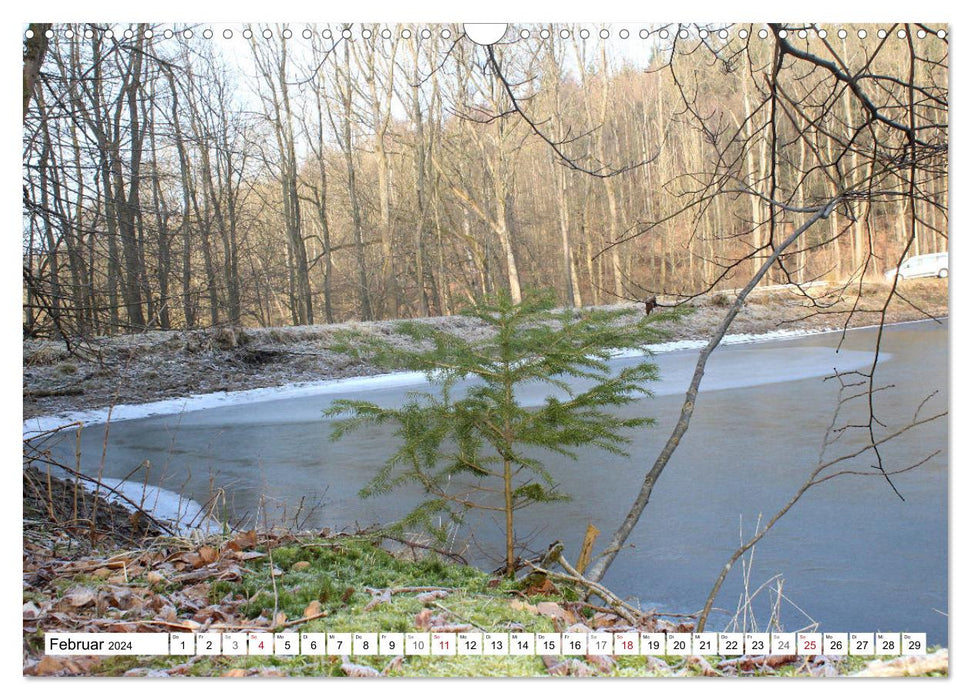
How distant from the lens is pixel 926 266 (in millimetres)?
1987

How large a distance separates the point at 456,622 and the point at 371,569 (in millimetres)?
601

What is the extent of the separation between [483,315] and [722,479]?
1.85m

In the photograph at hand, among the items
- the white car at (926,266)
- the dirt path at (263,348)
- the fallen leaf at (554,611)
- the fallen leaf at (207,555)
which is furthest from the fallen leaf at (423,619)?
the white car at (926,266)

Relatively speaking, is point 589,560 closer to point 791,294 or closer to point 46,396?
point 791,294

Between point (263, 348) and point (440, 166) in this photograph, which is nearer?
point (440, 166)

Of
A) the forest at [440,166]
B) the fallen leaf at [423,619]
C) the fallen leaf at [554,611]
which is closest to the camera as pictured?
the fallen leaf at [423,619]

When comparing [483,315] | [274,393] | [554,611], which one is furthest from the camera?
[274,393]

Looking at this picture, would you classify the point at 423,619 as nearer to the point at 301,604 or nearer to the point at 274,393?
the point at 301,604

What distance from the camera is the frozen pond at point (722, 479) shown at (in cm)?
248

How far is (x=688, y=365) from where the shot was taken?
10.8ft

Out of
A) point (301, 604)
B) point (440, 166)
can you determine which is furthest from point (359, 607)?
point (440, 166)

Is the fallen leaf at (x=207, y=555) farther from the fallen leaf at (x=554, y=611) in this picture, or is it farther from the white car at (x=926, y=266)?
the white car at (x=926, y=266)

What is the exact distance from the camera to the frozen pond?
8.13 feet

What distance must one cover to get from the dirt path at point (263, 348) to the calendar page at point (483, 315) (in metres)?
0.02
